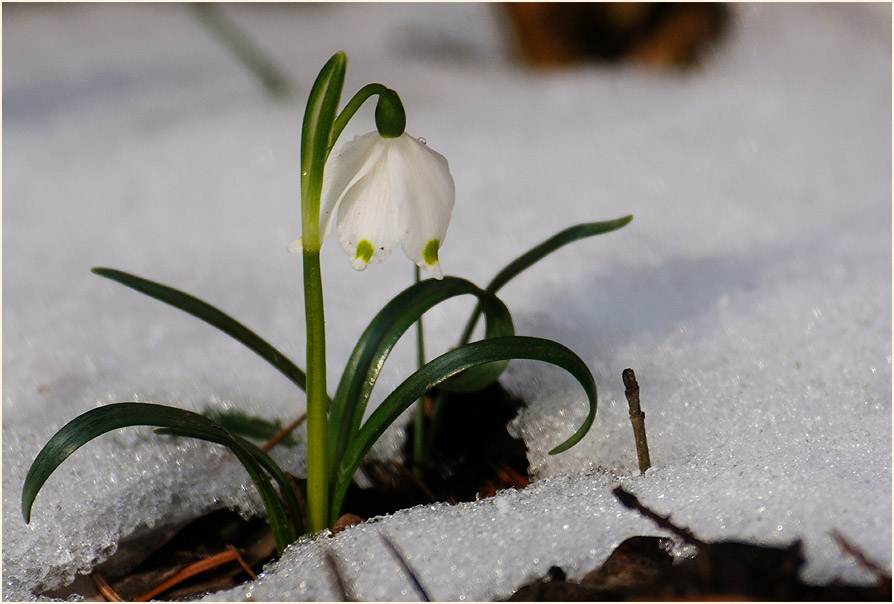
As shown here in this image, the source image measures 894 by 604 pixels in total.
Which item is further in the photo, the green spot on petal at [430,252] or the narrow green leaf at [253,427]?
the narrow green leaf at [253,427]

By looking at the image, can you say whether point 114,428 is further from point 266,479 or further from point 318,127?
point 318,127

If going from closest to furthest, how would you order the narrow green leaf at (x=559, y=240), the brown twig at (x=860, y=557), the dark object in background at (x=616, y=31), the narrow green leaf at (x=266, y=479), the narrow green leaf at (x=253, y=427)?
the brown twig at (x=860, y=557)
the narrow green leaf at (x=266, y=479)
the narrow green leaf at (x=559, y=240)
the narrow green leaf at (x=253, y=427)
the dark object in background at (x=616, y=31)

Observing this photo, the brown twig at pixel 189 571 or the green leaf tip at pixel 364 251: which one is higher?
the green leaf tip at pixel 364 251

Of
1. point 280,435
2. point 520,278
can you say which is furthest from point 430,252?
point 520,278

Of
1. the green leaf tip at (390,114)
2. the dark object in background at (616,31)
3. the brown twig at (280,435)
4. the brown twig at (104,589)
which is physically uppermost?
the dark object in background at (616,31)

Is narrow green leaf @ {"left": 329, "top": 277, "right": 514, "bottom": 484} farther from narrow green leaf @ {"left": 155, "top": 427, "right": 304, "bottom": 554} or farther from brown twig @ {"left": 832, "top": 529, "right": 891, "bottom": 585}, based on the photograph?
brown twig @ {"left": 832, "top": 529, "right": 891, "bottom": 585}

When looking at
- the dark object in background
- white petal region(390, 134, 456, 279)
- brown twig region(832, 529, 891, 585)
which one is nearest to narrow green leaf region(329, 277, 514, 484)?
white petal region(390, 134, 456, 279)

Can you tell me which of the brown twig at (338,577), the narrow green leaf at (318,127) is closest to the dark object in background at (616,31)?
the narrow green leaf at (318,127)

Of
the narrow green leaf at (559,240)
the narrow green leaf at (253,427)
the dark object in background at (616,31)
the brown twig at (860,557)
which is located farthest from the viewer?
the dark object in background at (616,31)

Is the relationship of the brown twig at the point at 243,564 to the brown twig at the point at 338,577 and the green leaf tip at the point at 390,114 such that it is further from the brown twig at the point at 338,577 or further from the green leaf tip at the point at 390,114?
the green leaf tip at the point at 390,114
